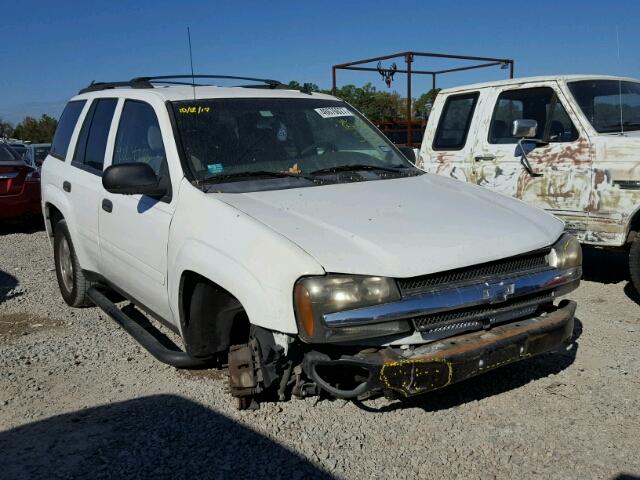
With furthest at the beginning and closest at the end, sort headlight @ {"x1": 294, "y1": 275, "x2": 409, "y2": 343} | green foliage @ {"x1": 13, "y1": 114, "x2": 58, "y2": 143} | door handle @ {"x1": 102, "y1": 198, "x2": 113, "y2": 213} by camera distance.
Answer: green foliage @ {"x1": 13, "y1": 114, "x2": 58, "y2": 143} → door handle @ {"x1": 102, "y1": 198, "x2": 113, "y2": 213} → headlight @ {"x1": 294, "y1": 275, "x2": 409, "y2": 343}

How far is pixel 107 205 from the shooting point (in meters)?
4.50

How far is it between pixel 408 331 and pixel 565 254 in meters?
1.12

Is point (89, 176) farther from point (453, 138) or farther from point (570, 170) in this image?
point (570, 170)

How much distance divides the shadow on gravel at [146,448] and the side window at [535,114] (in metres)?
4.13

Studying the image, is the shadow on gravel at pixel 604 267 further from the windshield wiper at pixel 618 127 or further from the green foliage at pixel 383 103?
the green foliage at pixel 383 103

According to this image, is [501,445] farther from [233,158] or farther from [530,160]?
[530,160]

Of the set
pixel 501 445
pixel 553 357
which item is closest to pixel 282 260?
pixel 501 445

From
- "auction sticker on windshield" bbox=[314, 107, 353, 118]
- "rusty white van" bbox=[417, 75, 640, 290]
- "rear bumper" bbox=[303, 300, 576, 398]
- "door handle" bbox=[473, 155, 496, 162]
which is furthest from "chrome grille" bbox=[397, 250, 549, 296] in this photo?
"door handle" bbox=[473, 155, 496, 162]

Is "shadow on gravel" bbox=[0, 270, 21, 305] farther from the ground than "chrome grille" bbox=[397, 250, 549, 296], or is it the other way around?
"chrome grille" bbox=[397, 250, 549, 296]

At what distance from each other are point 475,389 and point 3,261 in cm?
664

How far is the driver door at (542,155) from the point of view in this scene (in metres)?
5.85

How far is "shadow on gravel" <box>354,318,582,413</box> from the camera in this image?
3.73 m

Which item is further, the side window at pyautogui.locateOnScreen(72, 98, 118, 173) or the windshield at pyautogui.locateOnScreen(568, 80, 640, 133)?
the windshield at pyautogui.locateOnScreen(568, 80, 640, 133)

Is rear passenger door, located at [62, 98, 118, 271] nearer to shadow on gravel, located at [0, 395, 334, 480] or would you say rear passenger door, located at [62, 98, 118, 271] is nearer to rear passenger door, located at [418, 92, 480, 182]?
shadow on gravel, located at [0, 395, 334, 480]
